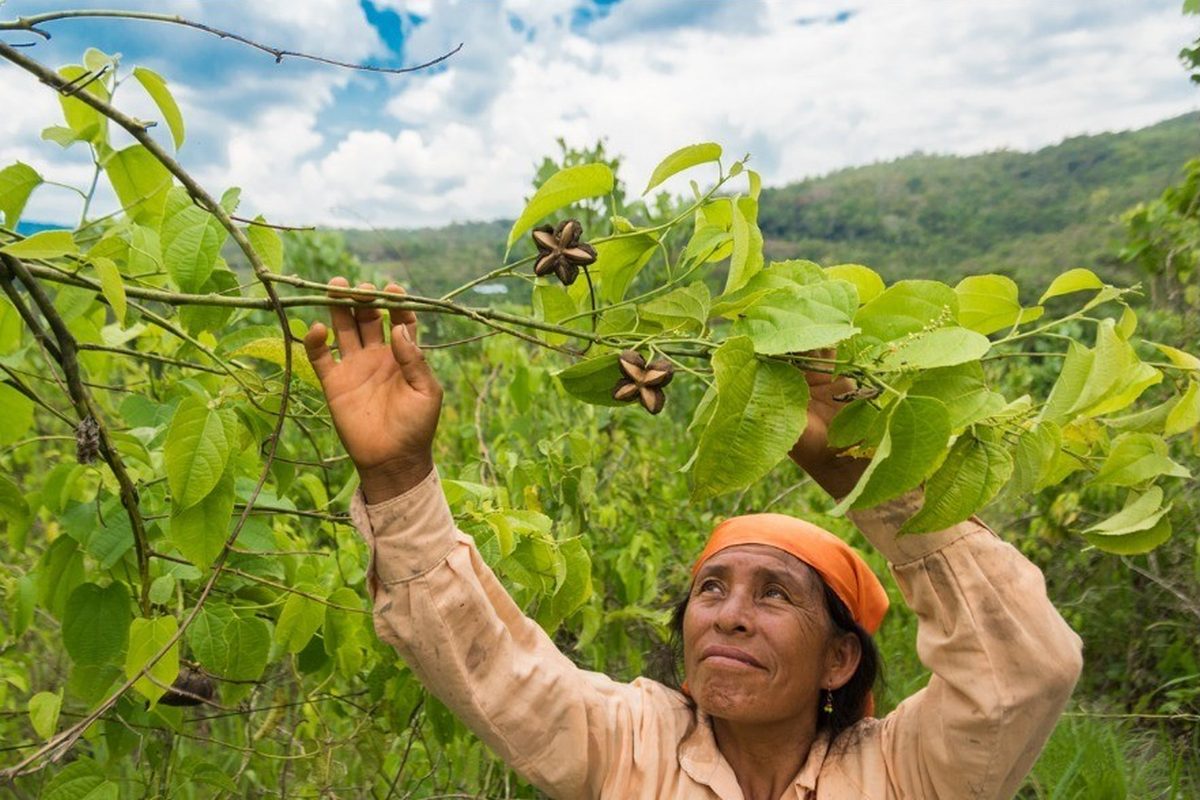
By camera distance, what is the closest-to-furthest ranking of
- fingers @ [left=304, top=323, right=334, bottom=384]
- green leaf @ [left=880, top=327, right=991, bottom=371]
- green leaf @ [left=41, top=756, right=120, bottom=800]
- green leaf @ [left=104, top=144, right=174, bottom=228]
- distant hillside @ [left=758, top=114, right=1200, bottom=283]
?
green leaf @ [left=880, top=327, right=991, bottom=371], fingers @ [left=304, top=323, right=334, bottom=384], green leaf @ [left=104, top=144, right=174, bottom=228], green leaf @ [left=41, top=756, right=120, bottom=800], distant hillside @ [left=758, top=114, right=1200, bottom=283]

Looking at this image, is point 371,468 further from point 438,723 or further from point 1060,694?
point 1060,694

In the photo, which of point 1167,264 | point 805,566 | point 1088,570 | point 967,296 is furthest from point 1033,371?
point 967,296

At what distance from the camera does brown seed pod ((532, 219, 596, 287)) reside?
2.78 feet

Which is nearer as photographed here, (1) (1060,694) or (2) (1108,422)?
(2) (1108,422)

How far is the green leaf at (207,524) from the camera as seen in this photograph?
98 cm

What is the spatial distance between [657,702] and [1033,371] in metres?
5.52

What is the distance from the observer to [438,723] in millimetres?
1525

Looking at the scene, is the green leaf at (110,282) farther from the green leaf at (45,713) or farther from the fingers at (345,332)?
the green leaf at (45,713)

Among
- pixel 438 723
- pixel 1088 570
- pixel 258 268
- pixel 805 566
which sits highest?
pixel 258 268

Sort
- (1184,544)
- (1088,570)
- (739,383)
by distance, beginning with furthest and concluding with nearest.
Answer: (1088,570) < (1184,544) < (739,383)

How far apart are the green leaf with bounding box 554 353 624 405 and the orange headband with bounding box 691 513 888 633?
1.98 feet

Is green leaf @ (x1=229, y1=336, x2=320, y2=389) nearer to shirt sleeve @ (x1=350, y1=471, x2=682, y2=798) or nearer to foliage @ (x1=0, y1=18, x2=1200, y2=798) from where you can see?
foliage @ (x1=0, y1=18, x2=1200, y2=798)

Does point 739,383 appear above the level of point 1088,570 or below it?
above

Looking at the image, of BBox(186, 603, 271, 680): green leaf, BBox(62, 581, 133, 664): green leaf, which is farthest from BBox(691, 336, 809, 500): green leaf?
BBox(62, 581, 133, 664): green leaf
